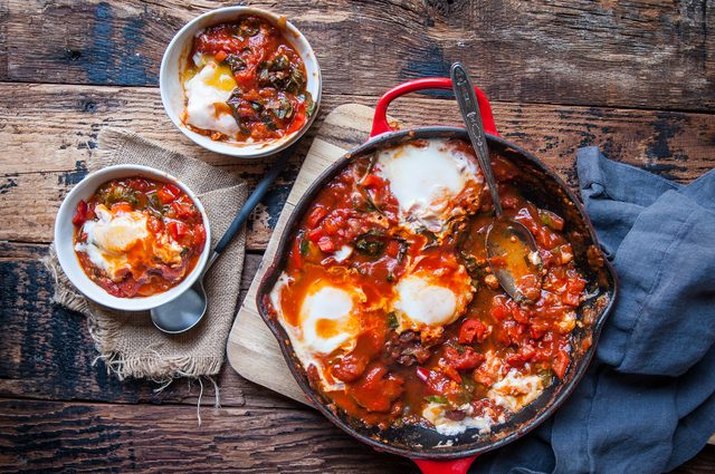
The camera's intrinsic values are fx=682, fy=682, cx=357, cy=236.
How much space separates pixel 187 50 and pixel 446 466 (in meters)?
2.13

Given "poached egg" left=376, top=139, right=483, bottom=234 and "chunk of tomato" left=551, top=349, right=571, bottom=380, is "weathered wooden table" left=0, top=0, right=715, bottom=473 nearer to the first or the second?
"poached egg" left=376, top=139, right=483, bottom=234

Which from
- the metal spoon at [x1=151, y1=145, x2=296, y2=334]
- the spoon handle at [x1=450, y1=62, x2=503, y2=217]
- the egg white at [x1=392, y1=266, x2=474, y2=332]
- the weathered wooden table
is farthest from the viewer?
the weathered wooden table

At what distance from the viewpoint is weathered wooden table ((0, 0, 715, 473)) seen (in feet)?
10.4

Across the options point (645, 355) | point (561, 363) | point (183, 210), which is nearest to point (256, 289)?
point (183, 210)

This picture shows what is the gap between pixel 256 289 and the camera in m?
3.10

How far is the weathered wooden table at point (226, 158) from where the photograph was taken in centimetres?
318

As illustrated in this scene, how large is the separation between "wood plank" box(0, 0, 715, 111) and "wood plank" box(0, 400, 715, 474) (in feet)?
5.09

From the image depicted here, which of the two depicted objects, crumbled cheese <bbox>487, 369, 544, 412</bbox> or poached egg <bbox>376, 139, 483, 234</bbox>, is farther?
crumbled cheese <bbox>487, 369, 544, 412</bbox>

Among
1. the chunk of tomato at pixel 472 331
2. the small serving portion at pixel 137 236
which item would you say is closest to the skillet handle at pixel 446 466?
the chunk of tomato at pixel 472 331

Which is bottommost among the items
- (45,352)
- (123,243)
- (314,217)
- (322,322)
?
(45,352)

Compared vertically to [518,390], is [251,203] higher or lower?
higher

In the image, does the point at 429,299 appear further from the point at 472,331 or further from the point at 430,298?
the point at 472,331

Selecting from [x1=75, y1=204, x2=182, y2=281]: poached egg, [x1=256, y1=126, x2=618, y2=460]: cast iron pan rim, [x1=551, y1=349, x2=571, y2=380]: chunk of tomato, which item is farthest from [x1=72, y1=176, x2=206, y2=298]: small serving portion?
[x1=551, y1=349, x2=571, y2=380]: chunk of tomato

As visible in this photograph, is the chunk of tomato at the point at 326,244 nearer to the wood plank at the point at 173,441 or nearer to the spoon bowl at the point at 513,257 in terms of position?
the spoon bowl at the point at 513,257
